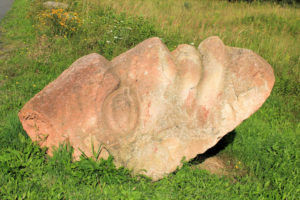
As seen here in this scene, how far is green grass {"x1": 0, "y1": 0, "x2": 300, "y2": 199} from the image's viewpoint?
2.80m

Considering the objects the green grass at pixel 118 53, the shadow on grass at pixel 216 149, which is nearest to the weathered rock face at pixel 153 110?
the green grass at pixel 118 53

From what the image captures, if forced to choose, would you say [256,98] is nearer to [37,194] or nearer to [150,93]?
[150,93]

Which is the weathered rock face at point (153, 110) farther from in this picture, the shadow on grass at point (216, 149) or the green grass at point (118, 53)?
the shadow on grass at point (216, 149)

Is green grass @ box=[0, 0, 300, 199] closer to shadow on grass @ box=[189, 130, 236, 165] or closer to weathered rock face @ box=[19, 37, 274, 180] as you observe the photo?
shadow on grass @ box=[189, 130, 236, 165]

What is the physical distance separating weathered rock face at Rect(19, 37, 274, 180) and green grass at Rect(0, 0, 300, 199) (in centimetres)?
21

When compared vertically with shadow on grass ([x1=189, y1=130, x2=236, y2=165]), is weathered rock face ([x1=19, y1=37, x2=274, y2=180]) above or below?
above

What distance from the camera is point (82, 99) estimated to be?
2.95 m

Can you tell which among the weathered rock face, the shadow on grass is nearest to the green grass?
the shadow on grass

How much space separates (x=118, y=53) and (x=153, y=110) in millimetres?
3683

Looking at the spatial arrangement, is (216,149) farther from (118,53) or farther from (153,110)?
(118,53)

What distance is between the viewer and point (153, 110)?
2914 mm

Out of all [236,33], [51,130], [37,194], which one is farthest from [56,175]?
[236,33]

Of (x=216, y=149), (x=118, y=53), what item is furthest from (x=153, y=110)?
(x=118, y=53)

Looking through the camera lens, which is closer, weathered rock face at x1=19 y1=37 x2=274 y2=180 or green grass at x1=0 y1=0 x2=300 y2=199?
green grass at x1=0 y1=0 x2=300 y2=199
